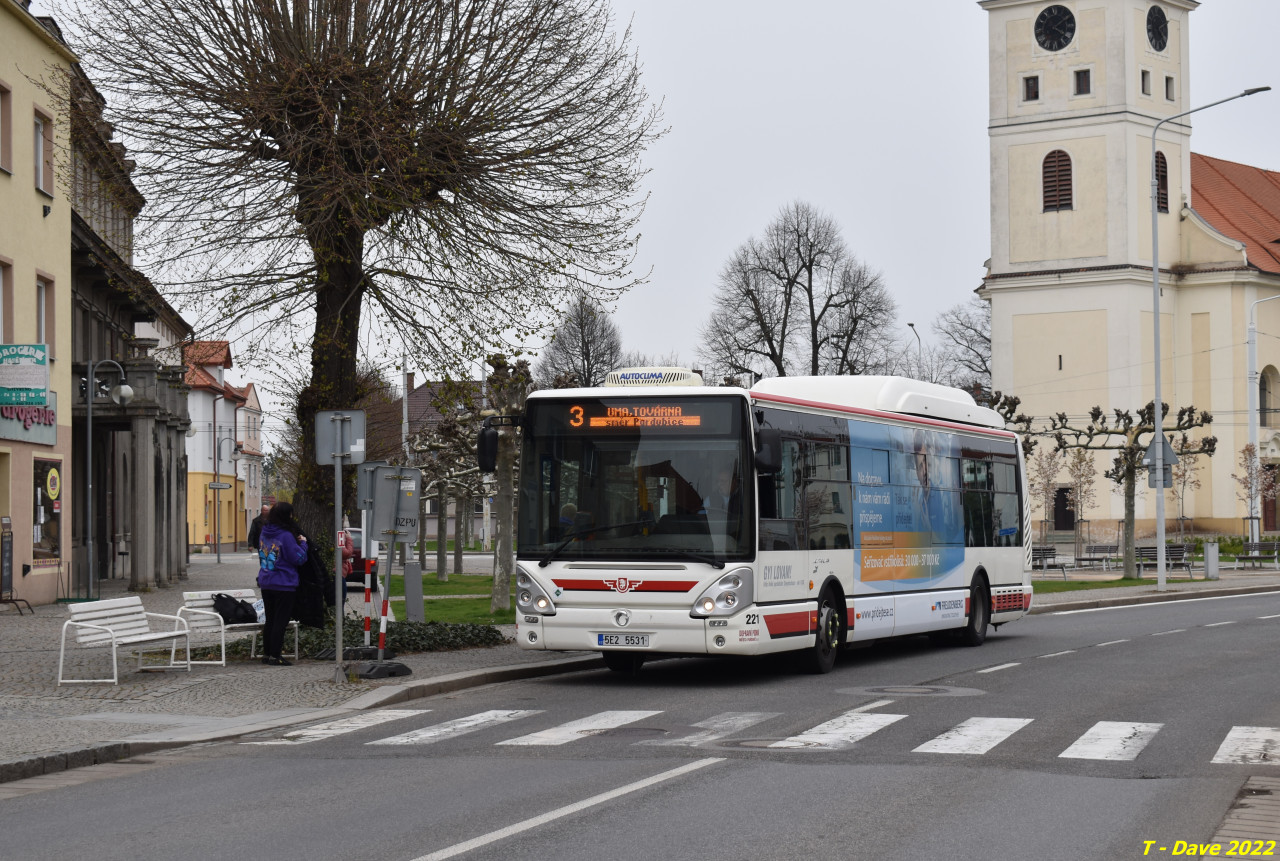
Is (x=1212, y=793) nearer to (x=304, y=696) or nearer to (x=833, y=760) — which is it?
(x=833, y=760)

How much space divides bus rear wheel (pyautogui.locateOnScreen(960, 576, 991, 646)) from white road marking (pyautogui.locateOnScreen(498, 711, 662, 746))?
9.30 metres

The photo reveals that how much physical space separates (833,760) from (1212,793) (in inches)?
97.3

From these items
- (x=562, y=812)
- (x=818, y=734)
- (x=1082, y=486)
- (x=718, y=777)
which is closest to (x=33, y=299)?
(x=818, y=734)

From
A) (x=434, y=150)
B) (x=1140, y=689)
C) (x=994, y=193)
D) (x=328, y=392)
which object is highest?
(x=994, y=193)

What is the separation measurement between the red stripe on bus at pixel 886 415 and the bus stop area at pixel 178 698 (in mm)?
3936

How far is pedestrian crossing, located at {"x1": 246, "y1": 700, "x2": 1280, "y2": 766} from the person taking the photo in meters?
11.5

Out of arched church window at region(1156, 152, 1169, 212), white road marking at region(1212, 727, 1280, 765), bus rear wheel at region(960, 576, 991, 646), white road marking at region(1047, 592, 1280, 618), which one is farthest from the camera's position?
arched church window at region(1156, 152, 1169, 212)

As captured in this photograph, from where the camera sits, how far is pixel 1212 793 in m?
9.66

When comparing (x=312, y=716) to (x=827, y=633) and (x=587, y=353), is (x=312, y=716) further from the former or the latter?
(x=587, y=353)

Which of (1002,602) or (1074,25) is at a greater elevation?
(1074,25)

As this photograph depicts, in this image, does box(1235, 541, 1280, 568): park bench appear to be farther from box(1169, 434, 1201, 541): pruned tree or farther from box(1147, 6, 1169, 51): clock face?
box(1147, 6, 1169, 51): clock face

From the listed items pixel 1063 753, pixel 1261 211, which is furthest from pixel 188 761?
pixel 1261 211

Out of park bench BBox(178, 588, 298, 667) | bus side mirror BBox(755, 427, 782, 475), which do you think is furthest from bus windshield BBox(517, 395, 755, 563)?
park bench BBox(178, 588, 298, 667)

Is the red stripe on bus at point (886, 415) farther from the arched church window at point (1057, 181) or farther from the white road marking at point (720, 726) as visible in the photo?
the arched church window at point (1057, 181)
